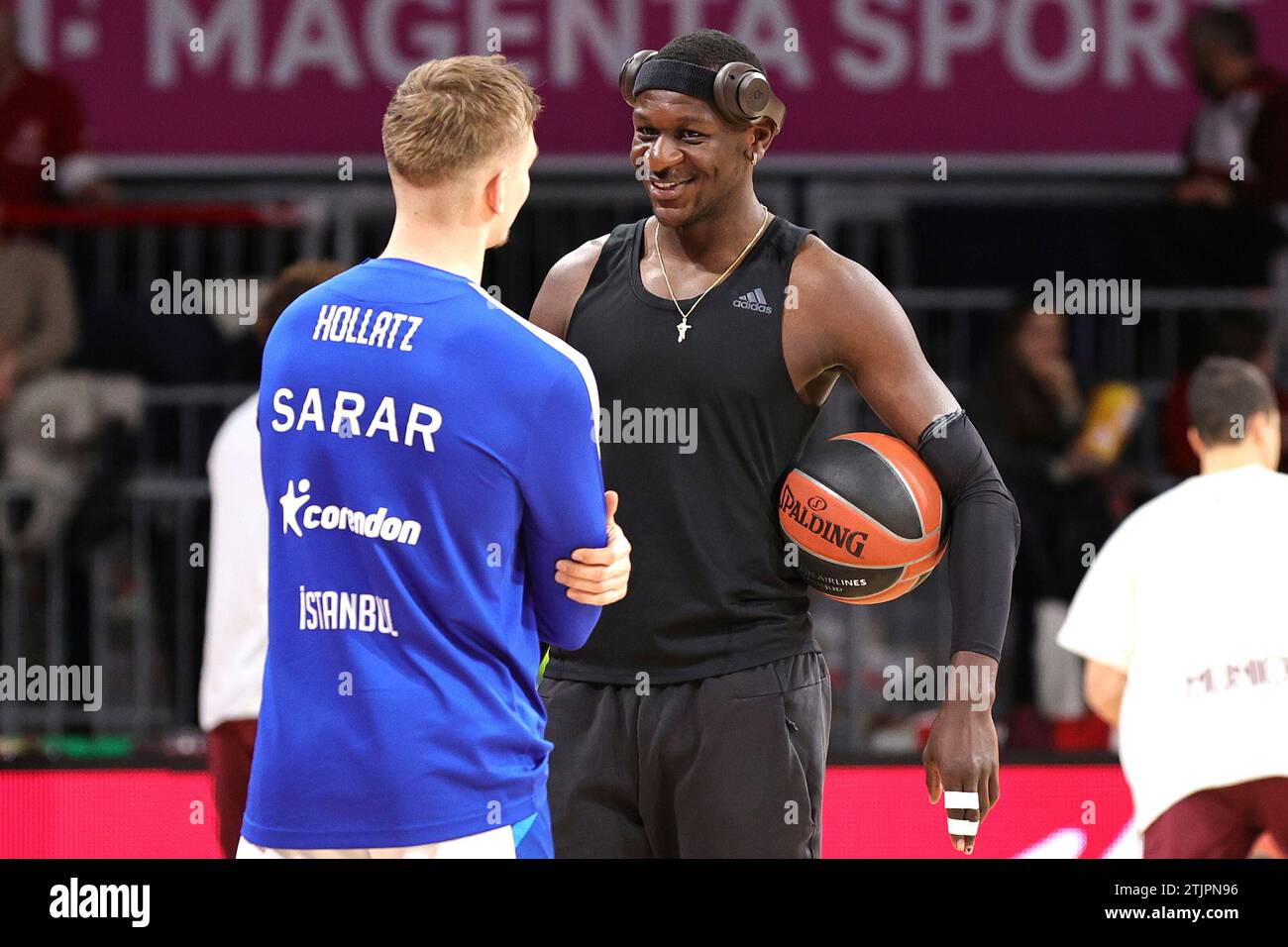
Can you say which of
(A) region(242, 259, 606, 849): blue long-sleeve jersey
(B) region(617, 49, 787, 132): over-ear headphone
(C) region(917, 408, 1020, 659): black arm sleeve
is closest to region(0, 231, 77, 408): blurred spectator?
(B) region(617, 49, 787, 132): over-ear headphone

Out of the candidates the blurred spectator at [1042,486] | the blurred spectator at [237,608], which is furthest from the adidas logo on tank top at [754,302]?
the blurred spectator at [1042,486]

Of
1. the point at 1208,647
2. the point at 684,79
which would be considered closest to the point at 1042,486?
the point at 1208,647

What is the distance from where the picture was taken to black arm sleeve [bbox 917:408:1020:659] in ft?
11.7

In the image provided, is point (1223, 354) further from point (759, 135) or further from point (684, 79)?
point (684, 79)

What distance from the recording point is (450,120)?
290 centimetres

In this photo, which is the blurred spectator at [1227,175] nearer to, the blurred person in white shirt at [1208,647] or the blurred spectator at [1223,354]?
the blurred spectator at [1223,354]

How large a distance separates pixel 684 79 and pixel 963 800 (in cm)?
156

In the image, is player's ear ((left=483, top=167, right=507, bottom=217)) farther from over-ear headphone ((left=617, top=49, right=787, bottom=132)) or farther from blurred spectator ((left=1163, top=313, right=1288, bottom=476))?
blurred spectator ((left=1163, top=313, right=1288, bottom=476))

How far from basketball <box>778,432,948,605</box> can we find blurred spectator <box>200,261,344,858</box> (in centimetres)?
191

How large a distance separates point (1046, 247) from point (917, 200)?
61 cm

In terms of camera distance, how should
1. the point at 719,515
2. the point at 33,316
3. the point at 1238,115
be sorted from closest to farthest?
the point at 719,515 → the point at 33,316 → the point at 1238,115

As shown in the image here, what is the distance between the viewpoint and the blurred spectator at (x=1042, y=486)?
24.4ft

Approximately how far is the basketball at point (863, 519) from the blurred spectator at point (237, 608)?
75.1 inches

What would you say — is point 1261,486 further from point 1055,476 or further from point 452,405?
point 452,405
